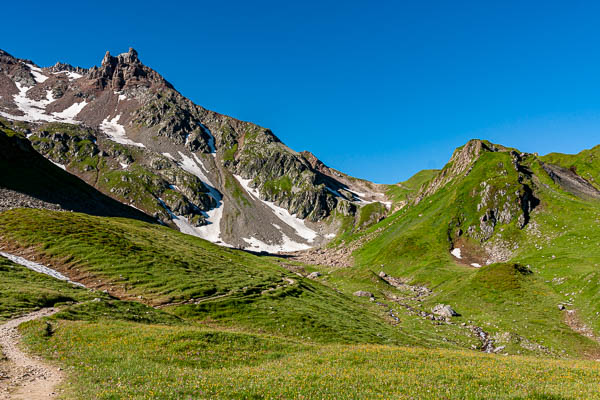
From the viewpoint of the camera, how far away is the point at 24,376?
19.1 meters

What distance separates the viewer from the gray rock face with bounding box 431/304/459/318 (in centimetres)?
7244

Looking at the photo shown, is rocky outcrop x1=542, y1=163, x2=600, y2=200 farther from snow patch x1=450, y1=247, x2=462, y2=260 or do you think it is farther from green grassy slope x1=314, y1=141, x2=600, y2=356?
snow patch x1=450, y1=247, x2=462, y2=260

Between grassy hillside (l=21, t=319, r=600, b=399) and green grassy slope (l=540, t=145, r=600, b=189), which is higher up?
green grassy slope (l=540, t=145, r=600, b=189)

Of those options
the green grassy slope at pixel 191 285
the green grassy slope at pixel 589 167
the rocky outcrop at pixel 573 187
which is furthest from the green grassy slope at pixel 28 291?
the green grassy slope at pixel 589 167

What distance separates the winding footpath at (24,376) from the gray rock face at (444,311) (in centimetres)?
7323

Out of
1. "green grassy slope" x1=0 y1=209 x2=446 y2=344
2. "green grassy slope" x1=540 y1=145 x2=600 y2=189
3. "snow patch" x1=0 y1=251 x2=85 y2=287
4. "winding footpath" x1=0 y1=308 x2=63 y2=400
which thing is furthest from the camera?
"green grassy slope" x1=540 y1=145 x2=600 y2=189

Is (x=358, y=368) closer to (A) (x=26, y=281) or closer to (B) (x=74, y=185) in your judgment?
(A) (x=26, y=281)

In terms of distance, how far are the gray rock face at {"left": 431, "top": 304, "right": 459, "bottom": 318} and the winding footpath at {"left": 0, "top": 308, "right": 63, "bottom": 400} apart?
7323cm

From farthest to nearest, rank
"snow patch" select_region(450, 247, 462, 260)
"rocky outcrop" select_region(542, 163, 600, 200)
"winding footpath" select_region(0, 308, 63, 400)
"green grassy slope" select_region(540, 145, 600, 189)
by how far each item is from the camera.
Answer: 1. "green grassy slope" select_region(540, 145, 600, 189)
2. "rocky outcrop" select_region(542, 163, 600, 200)
3. "snow patch" select_region(450, 247, 462, 260)
4. "winding footpath" select_region(0, 308, 63, 400)

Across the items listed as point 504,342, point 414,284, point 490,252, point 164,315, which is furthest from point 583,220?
point 164,315

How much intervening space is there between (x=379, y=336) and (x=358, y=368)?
3063 centimetres

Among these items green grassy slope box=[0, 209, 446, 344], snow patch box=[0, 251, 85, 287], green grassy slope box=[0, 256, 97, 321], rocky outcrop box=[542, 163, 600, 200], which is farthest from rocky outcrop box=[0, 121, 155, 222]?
rocky outcrop box=[542, 163, 600, 200]

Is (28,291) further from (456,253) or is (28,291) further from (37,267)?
(456,253)

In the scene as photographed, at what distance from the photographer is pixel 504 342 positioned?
55.8 meters
